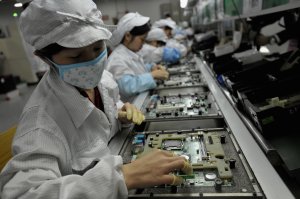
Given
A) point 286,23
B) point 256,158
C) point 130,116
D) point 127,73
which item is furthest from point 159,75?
point 256,158

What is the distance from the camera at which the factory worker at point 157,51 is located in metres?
3.97

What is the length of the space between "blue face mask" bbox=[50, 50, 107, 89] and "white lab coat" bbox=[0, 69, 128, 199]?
4 cm

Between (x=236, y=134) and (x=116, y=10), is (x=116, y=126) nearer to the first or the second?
(x=236, y=134)

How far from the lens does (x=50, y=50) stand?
983 millimetres

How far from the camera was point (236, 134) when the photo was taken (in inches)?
46.8

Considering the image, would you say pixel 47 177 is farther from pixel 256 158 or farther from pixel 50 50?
pixel 256 158

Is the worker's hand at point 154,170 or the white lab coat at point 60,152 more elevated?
the white lab coat at point 60,152

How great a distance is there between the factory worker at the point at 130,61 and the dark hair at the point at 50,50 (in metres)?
1.30

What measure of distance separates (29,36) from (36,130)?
0.36m

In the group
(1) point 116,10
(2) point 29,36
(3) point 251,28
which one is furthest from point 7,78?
(2) point 29,36

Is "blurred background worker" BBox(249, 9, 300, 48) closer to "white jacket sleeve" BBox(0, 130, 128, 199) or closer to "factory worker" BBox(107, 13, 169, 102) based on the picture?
"factory worker" BBox(107, 13, 169, 102)

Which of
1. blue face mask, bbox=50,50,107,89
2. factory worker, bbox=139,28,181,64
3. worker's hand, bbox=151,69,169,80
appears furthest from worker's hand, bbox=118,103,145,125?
factory worker, bbox=139,28,181,64

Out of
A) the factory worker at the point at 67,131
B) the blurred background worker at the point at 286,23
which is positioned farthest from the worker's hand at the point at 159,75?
the factory worker at the point at 67,131

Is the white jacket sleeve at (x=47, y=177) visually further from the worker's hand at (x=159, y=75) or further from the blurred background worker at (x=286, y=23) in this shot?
the blurred background worker at (x=286, y=23)
